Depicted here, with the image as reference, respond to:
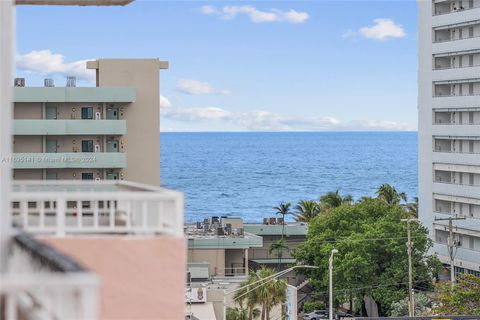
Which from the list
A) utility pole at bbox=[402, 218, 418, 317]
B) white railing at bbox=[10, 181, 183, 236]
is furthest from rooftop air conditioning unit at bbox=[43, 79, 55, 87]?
white railing at bbox=[10, 181, 183, 236]

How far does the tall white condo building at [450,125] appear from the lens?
7562 cm

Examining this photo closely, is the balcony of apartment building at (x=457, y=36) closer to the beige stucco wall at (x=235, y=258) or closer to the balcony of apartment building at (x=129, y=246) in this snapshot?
the beige stucco wall at (x=235, y=258)

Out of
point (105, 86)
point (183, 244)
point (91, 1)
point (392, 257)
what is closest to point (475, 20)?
point (392, 257)

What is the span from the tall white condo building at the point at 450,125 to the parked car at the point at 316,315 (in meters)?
9.50

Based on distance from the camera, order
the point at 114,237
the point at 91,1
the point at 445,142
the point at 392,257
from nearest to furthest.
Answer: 1. the point at 114,237
2. the point at 91,1
3. the point at 392,257
4. the point at 445,142

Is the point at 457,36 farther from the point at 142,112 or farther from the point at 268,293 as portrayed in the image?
the point at 268,293

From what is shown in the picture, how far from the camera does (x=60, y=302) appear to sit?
692 cm

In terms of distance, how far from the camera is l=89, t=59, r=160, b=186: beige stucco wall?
64250 mm

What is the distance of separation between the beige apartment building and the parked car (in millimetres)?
11530

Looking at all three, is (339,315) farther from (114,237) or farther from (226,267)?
(114,237)

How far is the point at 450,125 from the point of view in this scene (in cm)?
7862

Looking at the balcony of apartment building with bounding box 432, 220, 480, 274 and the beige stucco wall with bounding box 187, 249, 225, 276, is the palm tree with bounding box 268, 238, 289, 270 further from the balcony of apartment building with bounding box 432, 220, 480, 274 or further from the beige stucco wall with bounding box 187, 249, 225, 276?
the beige stucco wall with bounding box 187, 249, 225, 276

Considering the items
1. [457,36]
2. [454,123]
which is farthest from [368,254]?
[457,36]

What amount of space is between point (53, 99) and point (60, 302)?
56.5 metres
